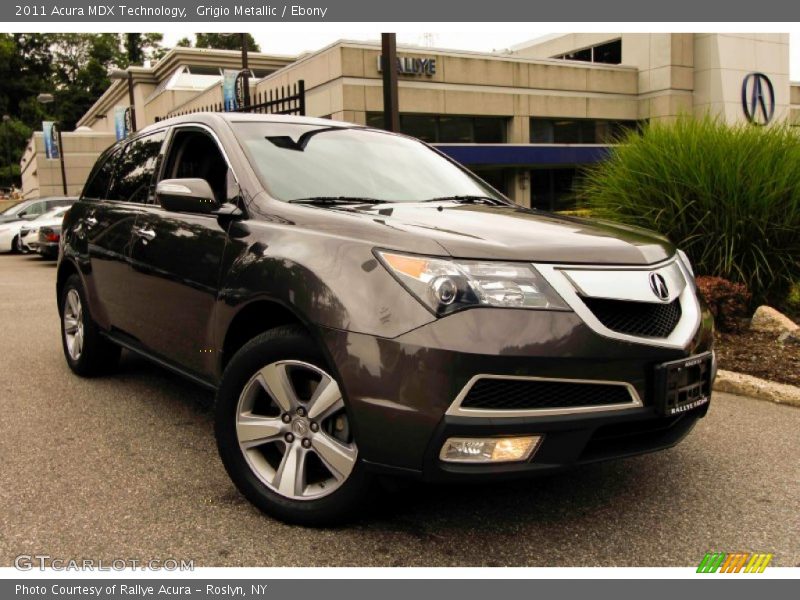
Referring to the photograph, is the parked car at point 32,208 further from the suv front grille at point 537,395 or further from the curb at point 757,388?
the suv front grille at point 537,395

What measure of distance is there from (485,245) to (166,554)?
164 centimetres

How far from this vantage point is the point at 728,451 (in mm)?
3967

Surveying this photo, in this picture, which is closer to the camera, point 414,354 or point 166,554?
point 414,354

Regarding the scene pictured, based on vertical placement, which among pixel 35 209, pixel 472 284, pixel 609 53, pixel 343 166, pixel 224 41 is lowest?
pixel 472 284

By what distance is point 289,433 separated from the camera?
10.00ft

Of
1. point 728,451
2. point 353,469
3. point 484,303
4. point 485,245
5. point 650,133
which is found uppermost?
point 650,133

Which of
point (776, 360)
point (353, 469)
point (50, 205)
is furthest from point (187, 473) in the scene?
point (50, 205)

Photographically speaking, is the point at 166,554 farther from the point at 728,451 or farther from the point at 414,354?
the point at 728,451

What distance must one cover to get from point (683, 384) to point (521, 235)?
0.82m

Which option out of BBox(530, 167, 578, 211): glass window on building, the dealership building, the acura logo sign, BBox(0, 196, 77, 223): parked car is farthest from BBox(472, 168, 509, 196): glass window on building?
BBox(0, 196, 77, 223): parked car

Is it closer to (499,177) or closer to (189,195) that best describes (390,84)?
(189,195)

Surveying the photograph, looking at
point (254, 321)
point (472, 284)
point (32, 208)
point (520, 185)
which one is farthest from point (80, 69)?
point (472, 284)

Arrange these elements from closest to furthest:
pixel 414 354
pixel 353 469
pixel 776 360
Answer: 1. pixel 414 354
2. pixel 353 469
3. pixel 776 360

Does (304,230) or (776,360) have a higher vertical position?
(304,230)
